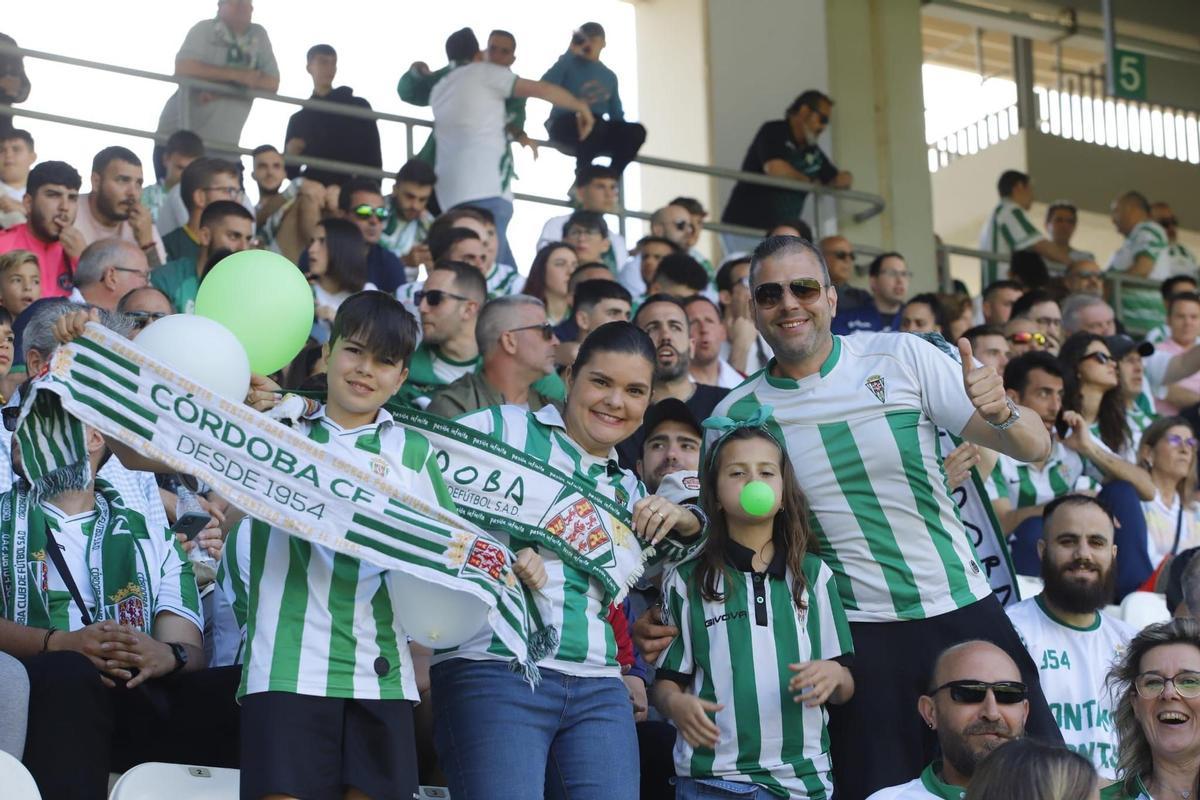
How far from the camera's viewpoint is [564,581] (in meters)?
4.45

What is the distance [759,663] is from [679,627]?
26 centimetres

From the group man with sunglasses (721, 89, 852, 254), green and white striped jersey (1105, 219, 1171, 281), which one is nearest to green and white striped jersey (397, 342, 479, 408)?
man with sunglasses (721, 89, 852, 254)

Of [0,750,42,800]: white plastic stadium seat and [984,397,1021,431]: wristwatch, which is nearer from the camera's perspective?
[0,750,42,800]: white plastic stadium seat

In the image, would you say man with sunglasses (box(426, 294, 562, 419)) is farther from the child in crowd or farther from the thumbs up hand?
the thumbs up hand

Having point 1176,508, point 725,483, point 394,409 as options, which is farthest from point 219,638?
point 1176,508

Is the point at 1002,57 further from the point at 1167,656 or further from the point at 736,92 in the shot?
the point at 1167,656

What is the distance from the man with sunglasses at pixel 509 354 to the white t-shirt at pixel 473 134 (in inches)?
145

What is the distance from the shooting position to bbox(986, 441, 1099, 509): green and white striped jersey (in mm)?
7887

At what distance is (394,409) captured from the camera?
447 cm

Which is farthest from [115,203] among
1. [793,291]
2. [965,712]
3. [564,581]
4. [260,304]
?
[965,712]

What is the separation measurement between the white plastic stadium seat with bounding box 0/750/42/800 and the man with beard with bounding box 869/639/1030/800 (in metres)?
2.05

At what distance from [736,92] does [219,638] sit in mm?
9932

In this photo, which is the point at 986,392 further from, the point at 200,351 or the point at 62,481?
the point at 62,481

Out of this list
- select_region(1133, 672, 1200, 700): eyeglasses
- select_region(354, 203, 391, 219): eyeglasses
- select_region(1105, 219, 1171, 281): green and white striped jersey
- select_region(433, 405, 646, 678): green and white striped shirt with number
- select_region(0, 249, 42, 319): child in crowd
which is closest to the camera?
select_region(433, 405, 646, 678): green and white striped shirt with number
